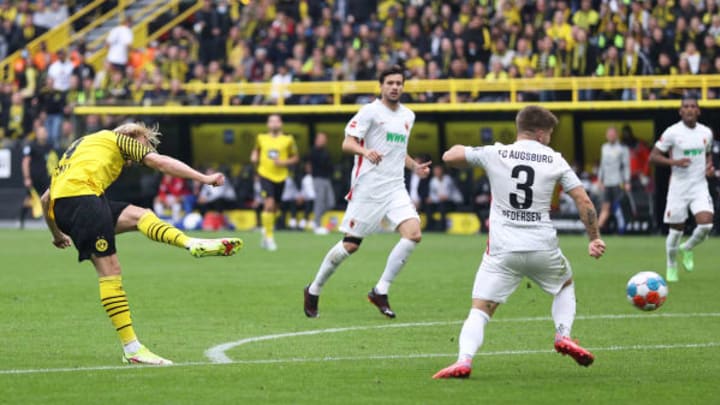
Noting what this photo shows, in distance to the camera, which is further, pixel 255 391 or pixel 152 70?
pixel 152 70

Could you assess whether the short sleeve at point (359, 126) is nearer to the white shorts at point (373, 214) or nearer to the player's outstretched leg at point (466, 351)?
the white shorts at point (373, 214)

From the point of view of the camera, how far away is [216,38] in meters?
36.2

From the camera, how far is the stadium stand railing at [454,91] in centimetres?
2886

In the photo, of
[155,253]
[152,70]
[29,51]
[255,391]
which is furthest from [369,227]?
[29,51]

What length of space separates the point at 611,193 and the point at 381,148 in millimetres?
15221

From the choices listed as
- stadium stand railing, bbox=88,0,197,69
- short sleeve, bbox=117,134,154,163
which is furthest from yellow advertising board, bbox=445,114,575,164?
short sleeve, bbox=117,134,154,163

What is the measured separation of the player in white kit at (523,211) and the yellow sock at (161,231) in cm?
200

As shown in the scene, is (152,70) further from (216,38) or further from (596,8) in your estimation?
(596,8)

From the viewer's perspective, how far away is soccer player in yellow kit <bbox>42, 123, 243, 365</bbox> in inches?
408

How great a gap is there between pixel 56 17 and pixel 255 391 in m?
33.1

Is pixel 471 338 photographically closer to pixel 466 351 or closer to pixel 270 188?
pixel 466 351

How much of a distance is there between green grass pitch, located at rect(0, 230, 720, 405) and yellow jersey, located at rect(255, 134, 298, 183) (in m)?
4.48

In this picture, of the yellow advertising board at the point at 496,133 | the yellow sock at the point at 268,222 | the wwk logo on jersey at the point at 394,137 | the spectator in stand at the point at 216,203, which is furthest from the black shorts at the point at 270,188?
the wwk logo on jersey at the point at 394,137

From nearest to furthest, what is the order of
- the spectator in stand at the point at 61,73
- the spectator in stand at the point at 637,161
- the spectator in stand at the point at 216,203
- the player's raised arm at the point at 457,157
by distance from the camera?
the player's raised arm at the point at 457,157
the spectator in stand at the point at 637,161
the spectator in stand at the point at 216,203
the spectator in stand at the point at 61,73
